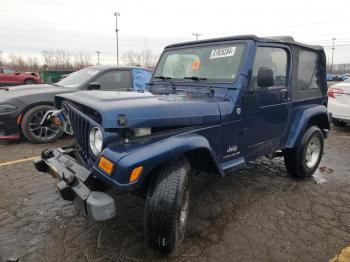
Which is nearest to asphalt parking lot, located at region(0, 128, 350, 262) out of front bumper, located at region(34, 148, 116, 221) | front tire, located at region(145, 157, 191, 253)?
front tire, located at region(145, 157, 191, 253)

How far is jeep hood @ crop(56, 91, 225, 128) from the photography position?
246 cm

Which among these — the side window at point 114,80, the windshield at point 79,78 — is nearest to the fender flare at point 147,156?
the side window at point 114,80

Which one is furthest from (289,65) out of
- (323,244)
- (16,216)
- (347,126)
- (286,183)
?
(347,126)

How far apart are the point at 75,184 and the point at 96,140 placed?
407 millimetres

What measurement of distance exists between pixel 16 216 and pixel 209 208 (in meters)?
2.14

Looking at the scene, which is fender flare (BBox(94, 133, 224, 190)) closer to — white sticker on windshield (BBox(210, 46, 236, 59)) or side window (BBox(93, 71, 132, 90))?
white sticker on windshield (BBox(210, 46, 236, 59))

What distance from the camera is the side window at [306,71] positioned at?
4258 mm

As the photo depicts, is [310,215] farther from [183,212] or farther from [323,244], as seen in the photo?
[183,212]

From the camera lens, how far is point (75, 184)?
260 centimetres

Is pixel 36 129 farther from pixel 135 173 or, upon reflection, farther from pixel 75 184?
pixel 135 173

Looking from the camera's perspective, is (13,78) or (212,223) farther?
(13,78)

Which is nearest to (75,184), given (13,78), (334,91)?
(334,91)

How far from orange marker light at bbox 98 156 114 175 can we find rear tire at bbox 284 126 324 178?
292cm

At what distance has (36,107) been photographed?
619 cm
